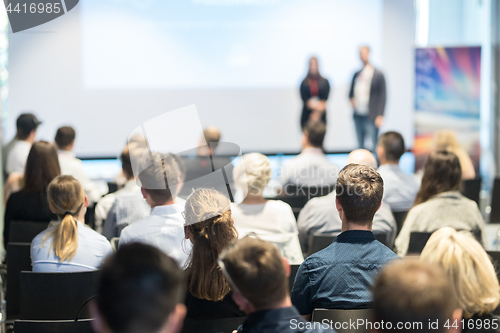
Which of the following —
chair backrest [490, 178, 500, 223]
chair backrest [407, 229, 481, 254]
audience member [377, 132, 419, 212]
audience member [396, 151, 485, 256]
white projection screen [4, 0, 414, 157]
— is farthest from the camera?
white projection screen [4, 0, 414, 157]

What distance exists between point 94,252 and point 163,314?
4.59ft

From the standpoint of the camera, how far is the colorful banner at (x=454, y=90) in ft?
23.1

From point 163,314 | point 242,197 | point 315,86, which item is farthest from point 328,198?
point 315,86

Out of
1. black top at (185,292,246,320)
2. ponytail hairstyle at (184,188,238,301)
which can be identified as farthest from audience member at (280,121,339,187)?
black top at (185,292,246,320)

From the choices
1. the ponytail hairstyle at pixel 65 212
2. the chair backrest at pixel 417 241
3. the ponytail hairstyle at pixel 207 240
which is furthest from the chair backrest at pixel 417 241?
the ponytail hairstyle at pixel 65 212

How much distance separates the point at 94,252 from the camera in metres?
2.25

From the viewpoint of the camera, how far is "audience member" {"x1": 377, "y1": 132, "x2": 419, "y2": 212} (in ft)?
11.8

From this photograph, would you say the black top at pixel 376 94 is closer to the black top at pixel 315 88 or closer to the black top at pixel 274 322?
the black top at pixel 315 88

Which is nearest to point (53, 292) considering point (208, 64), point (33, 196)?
point (33, 196)

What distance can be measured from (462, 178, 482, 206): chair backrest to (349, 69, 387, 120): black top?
3319 mm

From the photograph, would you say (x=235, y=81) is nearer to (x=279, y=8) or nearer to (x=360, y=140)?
(x=279, y=8)

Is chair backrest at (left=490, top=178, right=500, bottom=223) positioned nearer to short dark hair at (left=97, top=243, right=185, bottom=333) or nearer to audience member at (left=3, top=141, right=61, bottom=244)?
audience member at (left=3, top=141, right=61, bottom=244)

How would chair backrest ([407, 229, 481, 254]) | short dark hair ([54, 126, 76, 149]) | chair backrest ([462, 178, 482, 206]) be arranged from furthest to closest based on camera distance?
short dark hair ([54, 126, 76, 149]), chair backrest ([462, 178, 482, 206]), chair backrest ([407, 229, 481, 254])

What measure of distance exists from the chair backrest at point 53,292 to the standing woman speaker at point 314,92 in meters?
5.66
